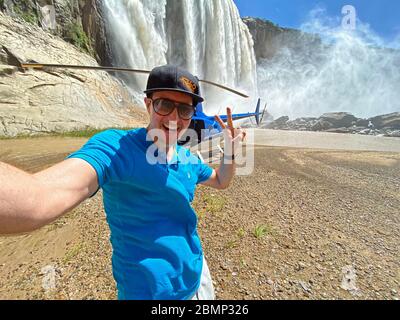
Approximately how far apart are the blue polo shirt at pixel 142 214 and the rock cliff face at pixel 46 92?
14.3 metres

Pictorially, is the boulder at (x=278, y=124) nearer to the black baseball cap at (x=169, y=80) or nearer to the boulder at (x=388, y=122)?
the boulder at (x=388, y=122)

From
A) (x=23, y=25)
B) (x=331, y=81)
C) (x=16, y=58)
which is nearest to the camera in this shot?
(x=16, y=58)

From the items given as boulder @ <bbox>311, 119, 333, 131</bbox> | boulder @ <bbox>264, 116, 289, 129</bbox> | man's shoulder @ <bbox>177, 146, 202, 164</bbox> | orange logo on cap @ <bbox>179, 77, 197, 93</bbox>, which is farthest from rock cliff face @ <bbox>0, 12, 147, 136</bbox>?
boulder @ <bbox>311, 119, 333, 131</bbox>

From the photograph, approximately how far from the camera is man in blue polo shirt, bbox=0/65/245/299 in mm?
1070

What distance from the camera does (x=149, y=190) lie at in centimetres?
120

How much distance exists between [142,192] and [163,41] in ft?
100

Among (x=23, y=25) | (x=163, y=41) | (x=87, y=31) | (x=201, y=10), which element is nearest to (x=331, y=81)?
(x=201, y=10)

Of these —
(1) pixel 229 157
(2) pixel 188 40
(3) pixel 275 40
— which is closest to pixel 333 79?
(3) pixel 275 40

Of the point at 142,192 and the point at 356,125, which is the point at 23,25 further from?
the point at 356,125

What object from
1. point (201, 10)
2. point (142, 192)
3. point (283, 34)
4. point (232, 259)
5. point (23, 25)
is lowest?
point (232, 259)

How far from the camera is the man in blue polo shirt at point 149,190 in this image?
42.1 inches

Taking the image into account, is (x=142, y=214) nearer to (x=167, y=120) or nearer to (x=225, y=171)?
(x=167, y=120)

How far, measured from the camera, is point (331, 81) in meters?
52.5

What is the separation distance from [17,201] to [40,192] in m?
0.09
